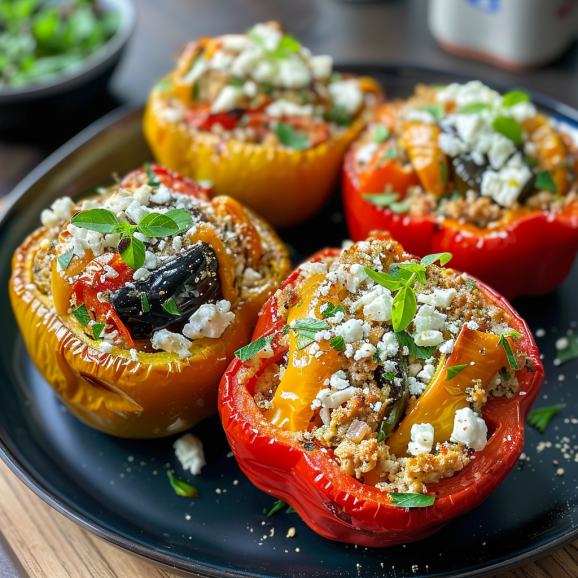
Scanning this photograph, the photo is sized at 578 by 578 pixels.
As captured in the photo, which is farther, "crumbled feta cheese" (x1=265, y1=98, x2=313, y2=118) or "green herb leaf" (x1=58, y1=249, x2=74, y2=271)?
"crumbled feta cheese" (x1=265, y1=98, x2=313, y2=118)

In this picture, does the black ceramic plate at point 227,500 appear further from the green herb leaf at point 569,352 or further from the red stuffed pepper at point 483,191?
the red stuffed pepper at point 483,191

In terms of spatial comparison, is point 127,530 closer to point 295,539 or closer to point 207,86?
point 295,539

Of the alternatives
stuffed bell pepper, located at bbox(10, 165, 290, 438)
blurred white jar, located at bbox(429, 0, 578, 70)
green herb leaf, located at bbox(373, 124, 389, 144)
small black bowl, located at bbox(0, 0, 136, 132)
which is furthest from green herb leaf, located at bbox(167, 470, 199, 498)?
blurred white jar, located at bbox(429, 0, 578, 70)

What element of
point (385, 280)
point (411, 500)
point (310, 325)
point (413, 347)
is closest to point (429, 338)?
point (413, 347)

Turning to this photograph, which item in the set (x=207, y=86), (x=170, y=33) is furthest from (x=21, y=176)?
(x=170, y=33)

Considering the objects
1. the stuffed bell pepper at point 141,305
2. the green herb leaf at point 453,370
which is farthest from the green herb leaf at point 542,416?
the stuffed bell pepper at point 141,305

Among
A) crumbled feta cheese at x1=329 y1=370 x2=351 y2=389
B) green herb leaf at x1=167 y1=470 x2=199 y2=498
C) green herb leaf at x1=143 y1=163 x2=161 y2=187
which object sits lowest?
green herb leaf at x1=167 y1=470 x2=199 y2=498

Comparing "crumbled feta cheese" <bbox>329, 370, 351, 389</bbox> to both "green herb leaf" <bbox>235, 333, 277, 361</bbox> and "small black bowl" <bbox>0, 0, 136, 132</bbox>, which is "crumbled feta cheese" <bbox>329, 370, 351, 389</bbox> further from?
"small black bowl" <bbox>0, 0, 136, 132</bbox>
